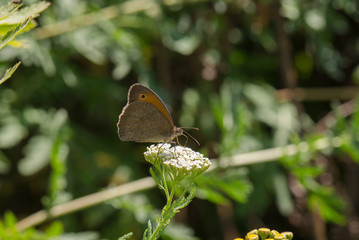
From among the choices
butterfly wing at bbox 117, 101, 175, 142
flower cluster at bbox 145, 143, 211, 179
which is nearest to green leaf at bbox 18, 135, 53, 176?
butterfly wing at bbox 117, 101, 175, 142

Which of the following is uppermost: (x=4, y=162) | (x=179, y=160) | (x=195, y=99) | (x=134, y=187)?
(x=179, y=160)

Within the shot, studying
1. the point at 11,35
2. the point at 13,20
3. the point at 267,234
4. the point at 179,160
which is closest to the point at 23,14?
the point at 13,20

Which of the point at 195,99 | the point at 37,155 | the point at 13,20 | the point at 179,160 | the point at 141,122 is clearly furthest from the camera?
the point at 195,99

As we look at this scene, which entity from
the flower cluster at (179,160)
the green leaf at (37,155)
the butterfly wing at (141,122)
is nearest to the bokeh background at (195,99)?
the green leaf at (37,155)

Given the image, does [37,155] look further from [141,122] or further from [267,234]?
[267,234]

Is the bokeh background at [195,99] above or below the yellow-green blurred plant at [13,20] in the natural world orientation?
below

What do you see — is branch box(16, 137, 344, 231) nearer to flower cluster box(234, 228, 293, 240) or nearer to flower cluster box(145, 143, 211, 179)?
flower cluster box(145, 143, 211, 179)

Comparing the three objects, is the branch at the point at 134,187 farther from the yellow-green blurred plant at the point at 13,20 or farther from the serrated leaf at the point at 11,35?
the serrated leaf at the point at 11,35
